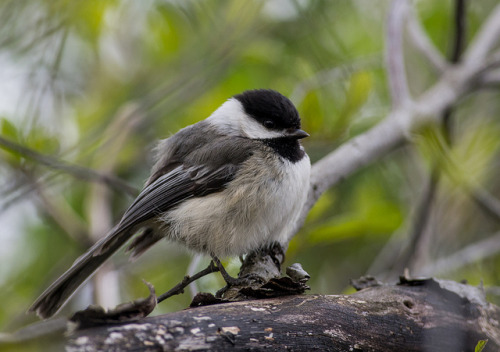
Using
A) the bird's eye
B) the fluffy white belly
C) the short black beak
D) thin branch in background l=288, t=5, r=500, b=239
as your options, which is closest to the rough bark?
the fluffy white belly

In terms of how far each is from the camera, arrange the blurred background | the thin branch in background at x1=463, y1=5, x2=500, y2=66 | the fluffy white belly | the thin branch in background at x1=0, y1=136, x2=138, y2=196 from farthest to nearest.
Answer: the thin branch in background at x1=463, y1=5, x2=500, y2=66 → the blurred background → the fluffy white belly → the thin branch in background at x1=0, y1=136, x2=138, y2=196

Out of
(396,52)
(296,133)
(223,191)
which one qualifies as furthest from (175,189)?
(396,52)

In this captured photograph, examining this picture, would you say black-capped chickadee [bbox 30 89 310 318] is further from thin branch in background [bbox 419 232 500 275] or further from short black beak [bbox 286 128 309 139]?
thin branch in background [bbox 419 232 500 275]

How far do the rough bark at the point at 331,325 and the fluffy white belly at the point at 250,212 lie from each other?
612mm

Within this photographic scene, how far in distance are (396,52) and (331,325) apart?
6.42 feet

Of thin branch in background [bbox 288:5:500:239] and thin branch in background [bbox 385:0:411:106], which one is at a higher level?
thin branch in background [bbox 385:0:411:106]

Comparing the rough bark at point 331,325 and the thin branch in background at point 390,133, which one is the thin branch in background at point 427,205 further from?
the rough bark at point 331,325

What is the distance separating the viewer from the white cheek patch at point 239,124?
259cm

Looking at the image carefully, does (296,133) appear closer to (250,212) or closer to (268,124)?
(268,124)

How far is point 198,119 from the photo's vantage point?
124 inches

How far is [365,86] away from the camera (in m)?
2.70

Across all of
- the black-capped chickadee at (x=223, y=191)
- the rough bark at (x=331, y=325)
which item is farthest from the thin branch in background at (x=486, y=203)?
the rough bark at (x=331, y=325)

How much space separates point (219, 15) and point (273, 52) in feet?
1.42

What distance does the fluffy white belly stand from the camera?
231cm
